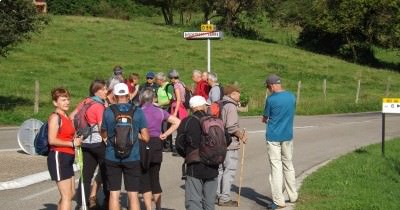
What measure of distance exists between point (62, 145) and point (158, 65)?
35.2 metres

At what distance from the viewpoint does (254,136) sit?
1950cm

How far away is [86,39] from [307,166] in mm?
38399

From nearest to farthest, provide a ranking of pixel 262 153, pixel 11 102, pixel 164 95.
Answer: pixel 164 95 < pixel 262 153 < pixel 11 102

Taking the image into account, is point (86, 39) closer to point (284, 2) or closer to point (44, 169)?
point (284, 2)

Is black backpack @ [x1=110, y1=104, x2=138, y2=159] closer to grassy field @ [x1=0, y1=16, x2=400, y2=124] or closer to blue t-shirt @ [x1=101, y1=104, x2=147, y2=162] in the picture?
blue t-shirt @ [x1=101, y1=104, x2=147, y2=162]

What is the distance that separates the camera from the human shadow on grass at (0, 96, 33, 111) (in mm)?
25289

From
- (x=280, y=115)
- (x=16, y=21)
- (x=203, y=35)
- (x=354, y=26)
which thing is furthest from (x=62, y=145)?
(x=354, y=26)

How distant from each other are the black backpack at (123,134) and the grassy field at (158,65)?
15947mm

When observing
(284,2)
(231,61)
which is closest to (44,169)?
(231,61)

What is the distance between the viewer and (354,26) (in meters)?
60.0

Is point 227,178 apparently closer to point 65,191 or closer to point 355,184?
point 355,184

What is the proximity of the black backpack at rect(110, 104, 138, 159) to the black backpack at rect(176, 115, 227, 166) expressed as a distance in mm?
711

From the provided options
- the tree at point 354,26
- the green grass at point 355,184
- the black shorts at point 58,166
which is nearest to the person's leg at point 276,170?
the green grass at point 355,184

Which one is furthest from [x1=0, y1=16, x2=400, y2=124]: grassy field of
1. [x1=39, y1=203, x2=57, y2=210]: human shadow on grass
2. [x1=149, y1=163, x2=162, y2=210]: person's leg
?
[x1=149, y1=163, x2=162, y2=210]: person's leg
